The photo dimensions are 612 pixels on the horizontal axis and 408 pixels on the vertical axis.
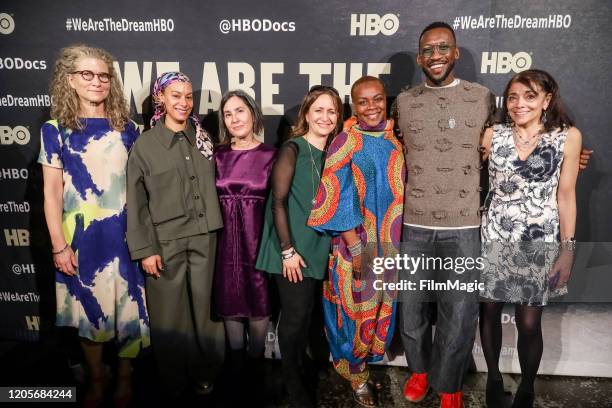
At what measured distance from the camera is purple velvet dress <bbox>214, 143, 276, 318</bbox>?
2332 mm

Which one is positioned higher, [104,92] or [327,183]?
[104,92]

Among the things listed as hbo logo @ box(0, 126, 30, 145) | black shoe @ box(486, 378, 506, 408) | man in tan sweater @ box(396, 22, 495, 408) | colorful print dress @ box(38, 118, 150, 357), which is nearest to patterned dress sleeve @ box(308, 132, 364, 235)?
man in tan sweater @ box(396, 22, 495, 408)

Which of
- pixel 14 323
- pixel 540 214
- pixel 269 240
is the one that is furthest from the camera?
pixel 14 323

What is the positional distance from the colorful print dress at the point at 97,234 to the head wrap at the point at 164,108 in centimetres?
21

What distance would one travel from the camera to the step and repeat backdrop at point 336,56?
2.72 m

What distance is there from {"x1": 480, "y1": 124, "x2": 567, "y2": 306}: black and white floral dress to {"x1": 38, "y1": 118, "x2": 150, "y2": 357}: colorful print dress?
2.01m

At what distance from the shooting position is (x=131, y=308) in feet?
7.93

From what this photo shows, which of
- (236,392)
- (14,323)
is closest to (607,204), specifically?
(236,392)

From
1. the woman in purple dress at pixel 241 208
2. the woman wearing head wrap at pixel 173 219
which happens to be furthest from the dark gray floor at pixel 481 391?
the woman wearing head wrap at pixel 173 219

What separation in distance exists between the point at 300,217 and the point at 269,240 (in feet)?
0.74

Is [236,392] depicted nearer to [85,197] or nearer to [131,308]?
[131,308]

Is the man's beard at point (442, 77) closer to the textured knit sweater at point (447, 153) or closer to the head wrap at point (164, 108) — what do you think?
the textured knit sweater at point (447, 153)

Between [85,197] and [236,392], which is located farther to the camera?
[236,392]

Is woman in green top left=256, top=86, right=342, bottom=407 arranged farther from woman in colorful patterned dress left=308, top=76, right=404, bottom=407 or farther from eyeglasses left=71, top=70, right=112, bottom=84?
eyeglasses left=71, top=70, right=112, bottom=84
